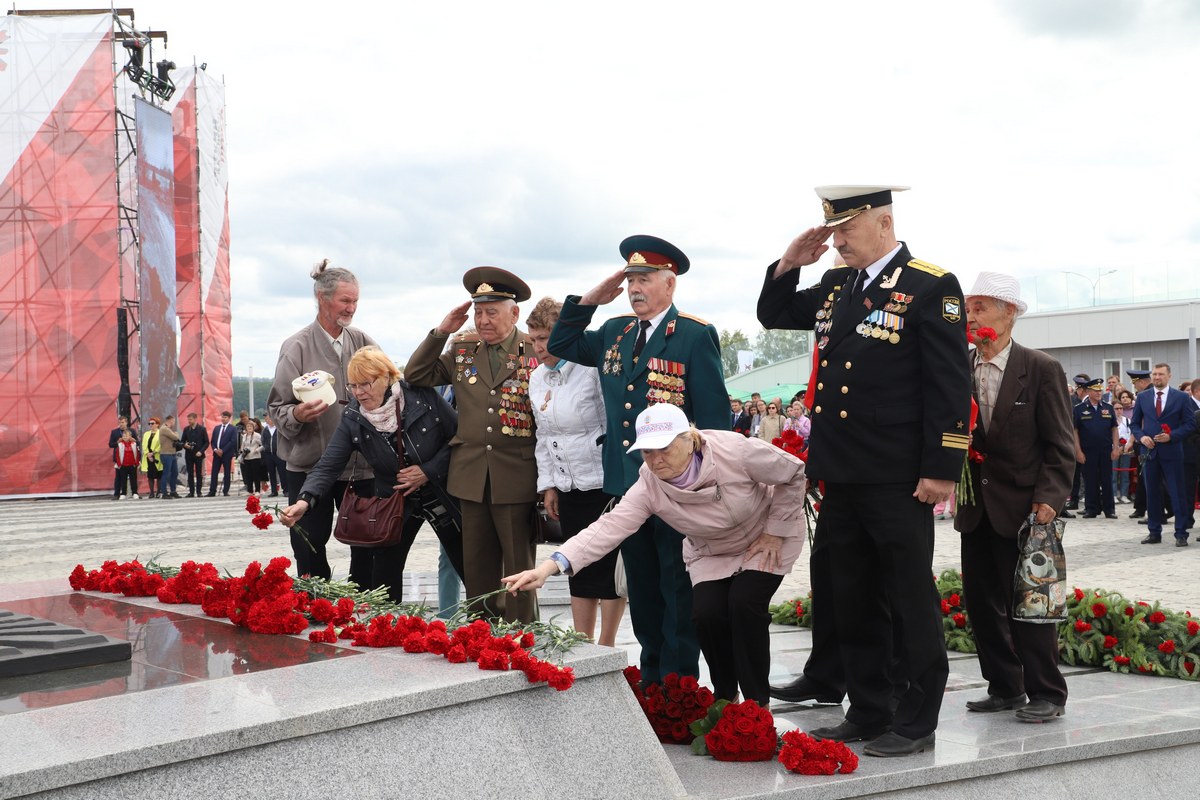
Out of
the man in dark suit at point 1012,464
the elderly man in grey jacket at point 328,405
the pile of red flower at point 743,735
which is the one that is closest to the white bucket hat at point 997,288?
the man in dark suit at point 1012,464

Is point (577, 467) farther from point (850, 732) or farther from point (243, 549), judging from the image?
point (243, 549)

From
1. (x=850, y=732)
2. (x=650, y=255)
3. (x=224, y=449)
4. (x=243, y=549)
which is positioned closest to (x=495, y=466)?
(x=650, y=255)

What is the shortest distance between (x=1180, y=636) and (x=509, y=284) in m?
3.74

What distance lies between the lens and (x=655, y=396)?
16.2 feet

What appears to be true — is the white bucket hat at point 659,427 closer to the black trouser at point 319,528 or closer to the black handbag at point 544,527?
the black handbag at point 544,527

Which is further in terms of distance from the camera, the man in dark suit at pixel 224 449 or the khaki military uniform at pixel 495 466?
the man in dark suit at pixel 224 449

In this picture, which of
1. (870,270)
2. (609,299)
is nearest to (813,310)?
(870,270)

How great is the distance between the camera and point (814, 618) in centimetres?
531

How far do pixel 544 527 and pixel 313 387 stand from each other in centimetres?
135

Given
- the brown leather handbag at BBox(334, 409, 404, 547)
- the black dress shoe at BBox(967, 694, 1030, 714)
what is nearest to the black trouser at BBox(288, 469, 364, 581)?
the brown leather handbag at BBox(334, 409, 404, 547)

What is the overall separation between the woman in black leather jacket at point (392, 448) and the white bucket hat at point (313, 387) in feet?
0.47

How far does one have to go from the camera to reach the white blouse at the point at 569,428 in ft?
17.8

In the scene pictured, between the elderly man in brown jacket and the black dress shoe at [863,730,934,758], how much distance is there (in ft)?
6.45

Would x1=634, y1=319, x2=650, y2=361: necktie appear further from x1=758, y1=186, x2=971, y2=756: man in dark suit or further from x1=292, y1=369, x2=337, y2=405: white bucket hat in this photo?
x1=292, y1=369, x2=337, y2=405: white bucket hat
